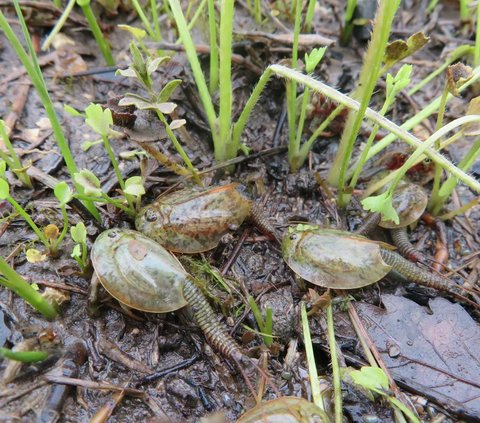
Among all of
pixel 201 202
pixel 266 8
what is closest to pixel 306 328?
pixel 201 202

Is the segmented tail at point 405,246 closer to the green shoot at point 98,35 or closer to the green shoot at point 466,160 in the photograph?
the green shoot at point 466,160

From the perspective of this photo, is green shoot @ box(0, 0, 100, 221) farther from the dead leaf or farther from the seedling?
the dead leaf

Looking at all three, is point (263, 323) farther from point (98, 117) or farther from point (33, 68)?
point (33, 68)

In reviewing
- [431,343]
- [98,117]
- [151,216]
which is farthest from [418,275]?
[98,117]

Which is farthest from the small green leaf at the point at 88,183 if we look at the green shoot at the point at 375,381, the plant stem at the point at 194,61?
the green shoot at the point at 375,381

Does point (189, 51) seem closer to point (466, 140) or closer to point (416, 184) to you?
point (416, 184)

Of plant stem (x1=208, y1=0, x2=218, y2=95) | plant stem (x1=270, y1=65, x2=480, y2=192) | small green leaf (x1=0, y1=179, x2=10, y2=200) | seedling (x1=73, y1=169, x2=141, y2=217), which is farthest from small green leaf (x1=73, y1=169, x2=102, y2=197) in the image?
plant stem (x1=208, y1=0, x2=218, y2=95)

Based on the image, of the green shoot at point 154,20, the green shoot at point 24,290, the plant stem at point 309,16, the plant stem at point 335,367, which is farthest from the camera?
the plant stem at point 309,16
